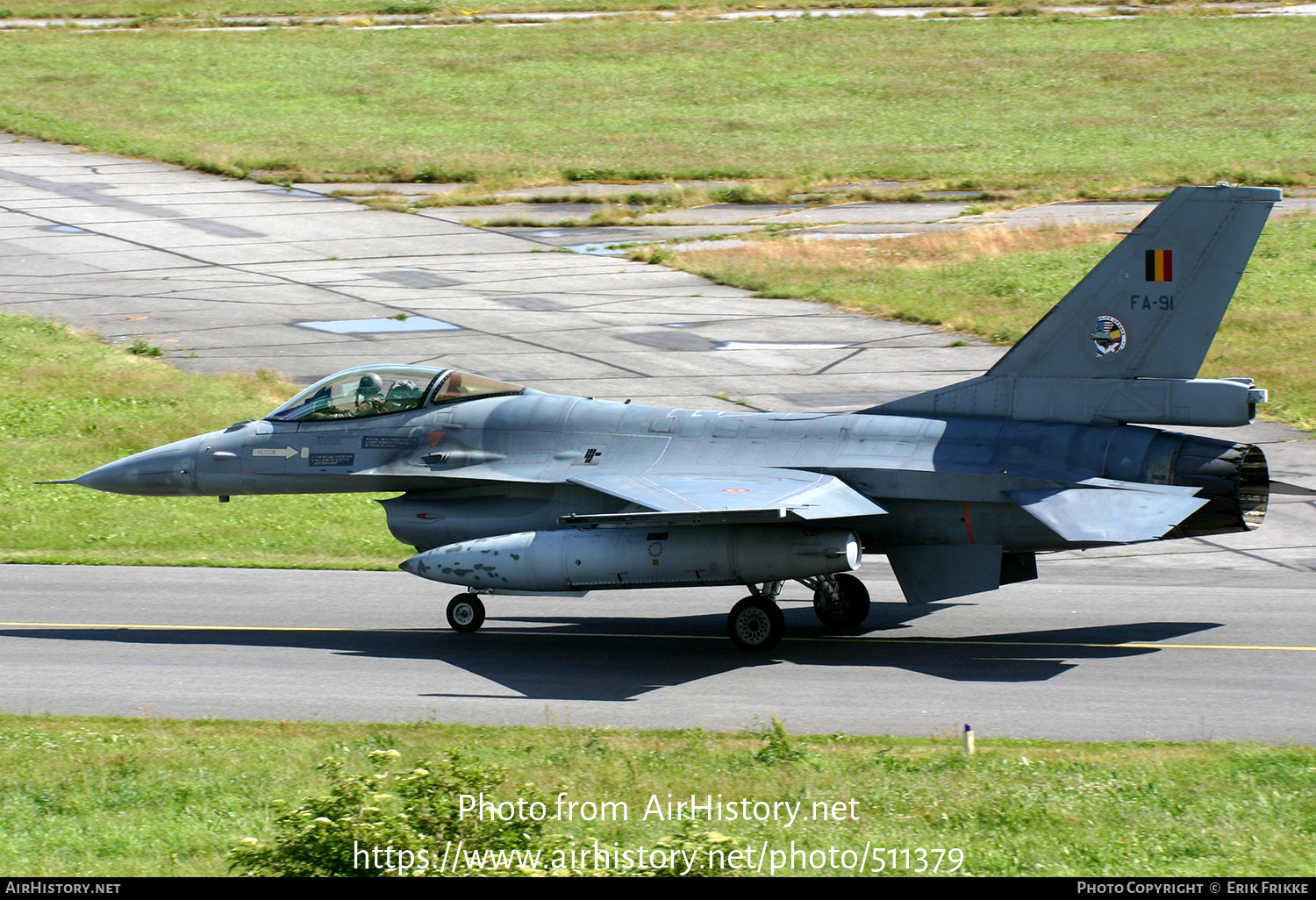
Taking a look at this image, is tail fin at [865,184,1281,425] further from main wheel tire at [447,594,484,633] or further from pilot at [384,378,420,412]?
pilot at [384,378,420,412]

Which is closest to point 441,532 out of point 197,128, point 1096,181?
point 1096,181

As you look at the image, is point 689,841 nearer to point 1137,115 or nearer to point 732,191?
point 732,191

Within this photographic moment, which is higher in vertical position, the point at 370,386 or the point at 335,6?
the point at 335,6

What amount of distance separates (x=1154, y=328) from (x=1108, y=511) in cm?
215

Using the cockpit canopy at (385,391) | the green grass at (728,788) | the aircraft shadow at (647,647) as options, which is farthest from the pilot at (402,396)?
the green grass at (728,788)

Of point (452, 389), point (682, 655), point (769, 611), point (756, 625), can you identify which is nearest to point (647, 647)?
point (682, 655)

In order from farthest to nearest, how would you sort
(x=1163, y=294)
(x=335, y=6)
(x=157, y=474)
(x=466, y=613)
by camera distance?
A: (x=335, y=6)
(x=157, y=474)
(x=466, y=613)
(x=1163, y=294)

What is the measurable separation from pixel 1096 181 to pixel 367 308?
81.2 feet

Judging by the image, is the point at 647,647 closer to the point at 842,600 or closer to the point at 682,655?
the point at 682,655

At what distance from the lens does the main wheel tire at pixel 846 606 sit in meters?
16.8

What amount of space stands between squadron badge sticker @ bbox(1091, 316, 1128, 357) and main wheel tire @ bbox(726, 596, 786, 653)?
14.5 feet

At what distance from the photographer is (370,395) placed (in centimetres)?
1756

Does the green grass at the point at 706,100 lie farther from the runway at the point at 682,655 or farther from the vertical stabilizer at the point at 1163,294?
the vertical stabilizer at the point at 1163,294

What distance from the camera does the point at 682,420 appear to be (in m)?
16.7
